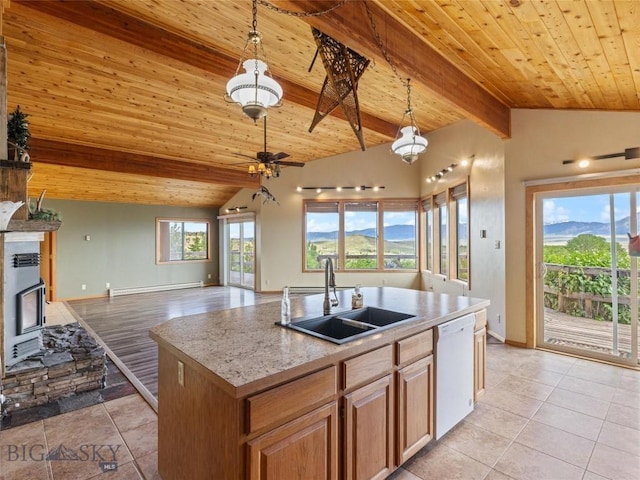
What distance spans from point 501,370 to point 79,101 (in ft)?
20.6

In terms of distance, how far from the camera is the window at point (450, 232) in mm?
5457

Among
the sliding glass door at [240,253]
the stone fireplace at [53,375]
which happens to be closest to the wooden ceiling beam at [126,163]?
the sliding glass door at [240,253]

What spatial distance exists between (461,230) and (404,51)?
12.2ft

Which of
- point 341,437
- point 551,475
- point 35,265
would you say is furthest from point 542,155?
point 35,265

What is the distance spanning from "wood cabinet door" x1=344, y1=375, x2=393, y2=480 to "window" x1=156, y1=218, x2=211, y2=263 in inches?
347

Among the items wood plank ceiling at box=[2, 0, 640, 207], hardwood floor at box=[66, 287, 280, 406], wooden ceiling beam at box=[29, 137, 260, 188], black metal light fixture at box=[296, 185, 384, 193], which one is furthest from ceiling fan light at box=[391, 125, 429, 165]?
wooden ceiling beam at box=[29, 137, 260, 188]

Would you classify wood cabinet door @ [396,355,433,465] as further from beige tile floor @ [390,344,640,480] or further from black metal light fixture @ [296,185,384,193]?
black metal light fixture @ [296,185,384,193]

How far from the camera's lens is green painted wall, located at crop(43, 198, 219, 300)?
7.73 metres

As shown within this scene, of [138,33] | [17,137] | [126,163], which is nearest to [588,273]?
[138,33]

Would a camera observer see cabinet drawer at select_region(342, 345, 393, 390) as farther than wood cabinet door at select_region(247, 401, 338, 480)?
Yes

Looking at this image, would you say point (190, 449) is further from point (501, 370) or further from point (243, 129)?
point (243, 129)

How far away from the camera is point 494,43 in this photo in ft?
8.69

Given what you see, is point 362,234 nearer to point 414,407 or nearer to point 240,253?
point 240,253

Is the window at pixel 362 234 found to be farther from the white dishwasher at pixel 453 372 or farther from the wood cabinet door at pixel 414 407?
the wood cabinet door at pixel 414 407
